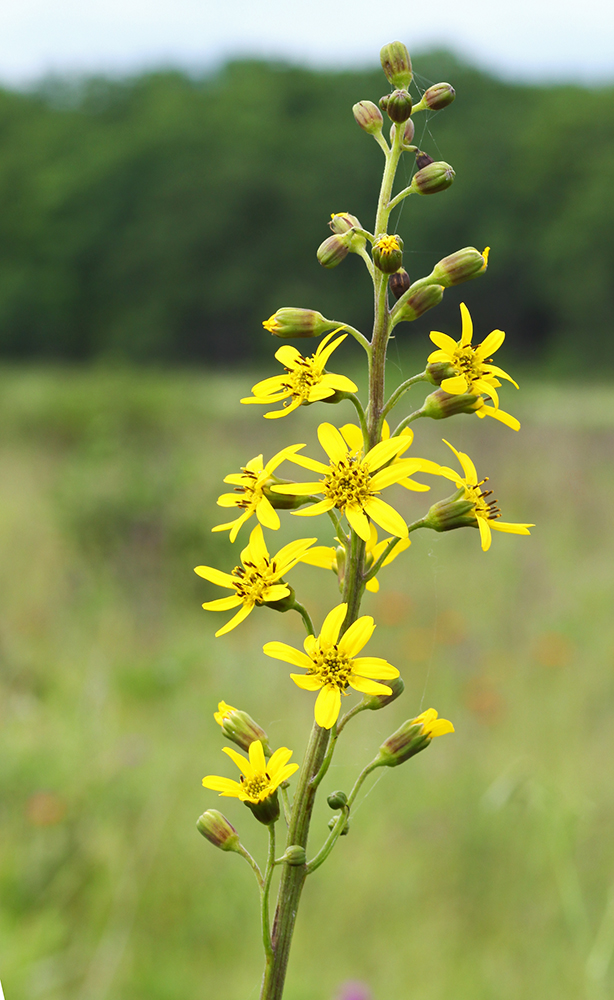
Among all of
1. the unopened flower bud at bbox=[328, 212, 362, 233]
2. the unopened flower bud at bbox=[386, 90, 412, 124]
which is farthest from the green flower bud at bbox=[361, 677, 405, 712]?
the unopened flower bud at bbox=[386, 90, 412, 124]

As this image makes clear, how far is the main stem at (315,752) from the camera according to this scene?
2.94 feet

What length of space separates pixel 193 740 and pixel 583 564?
4.97 meters

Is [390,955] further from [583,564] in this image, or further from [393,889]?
[583,564]

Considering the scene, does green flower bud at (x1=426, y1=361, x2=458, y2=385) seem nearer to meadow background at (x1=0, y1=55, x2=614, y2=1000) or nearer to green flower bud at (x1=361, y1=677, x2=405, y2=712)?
green flower bud at (x1=361, y1=677, x2=405, y2=712)

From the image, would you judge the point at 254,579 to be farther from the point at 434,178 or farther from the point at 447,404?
the point at 434,178

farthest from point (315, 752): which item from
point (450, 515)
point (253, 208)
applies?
point (253, 208)

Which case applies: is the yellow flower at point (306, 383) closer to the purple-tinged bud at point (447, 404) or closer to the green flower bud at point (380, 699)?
the purple-tinged bud at point (447, 404)

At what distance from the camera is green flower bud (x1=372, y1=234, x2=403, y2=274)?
3.33ft

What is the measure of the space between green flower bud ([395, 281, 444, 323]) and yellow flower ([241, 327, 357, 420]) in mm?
91

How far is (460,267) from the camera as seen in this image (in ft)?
3.90

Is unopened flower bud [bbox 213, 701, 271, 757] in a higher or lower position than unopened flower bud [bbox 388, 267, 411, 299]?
lower

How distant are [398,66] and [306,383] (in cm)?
49

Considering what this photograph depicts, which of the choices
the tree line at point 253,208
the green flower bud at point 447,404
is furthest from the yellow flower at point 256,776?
the tree line at point 253,208

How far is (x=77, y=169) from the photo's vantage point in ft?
155
